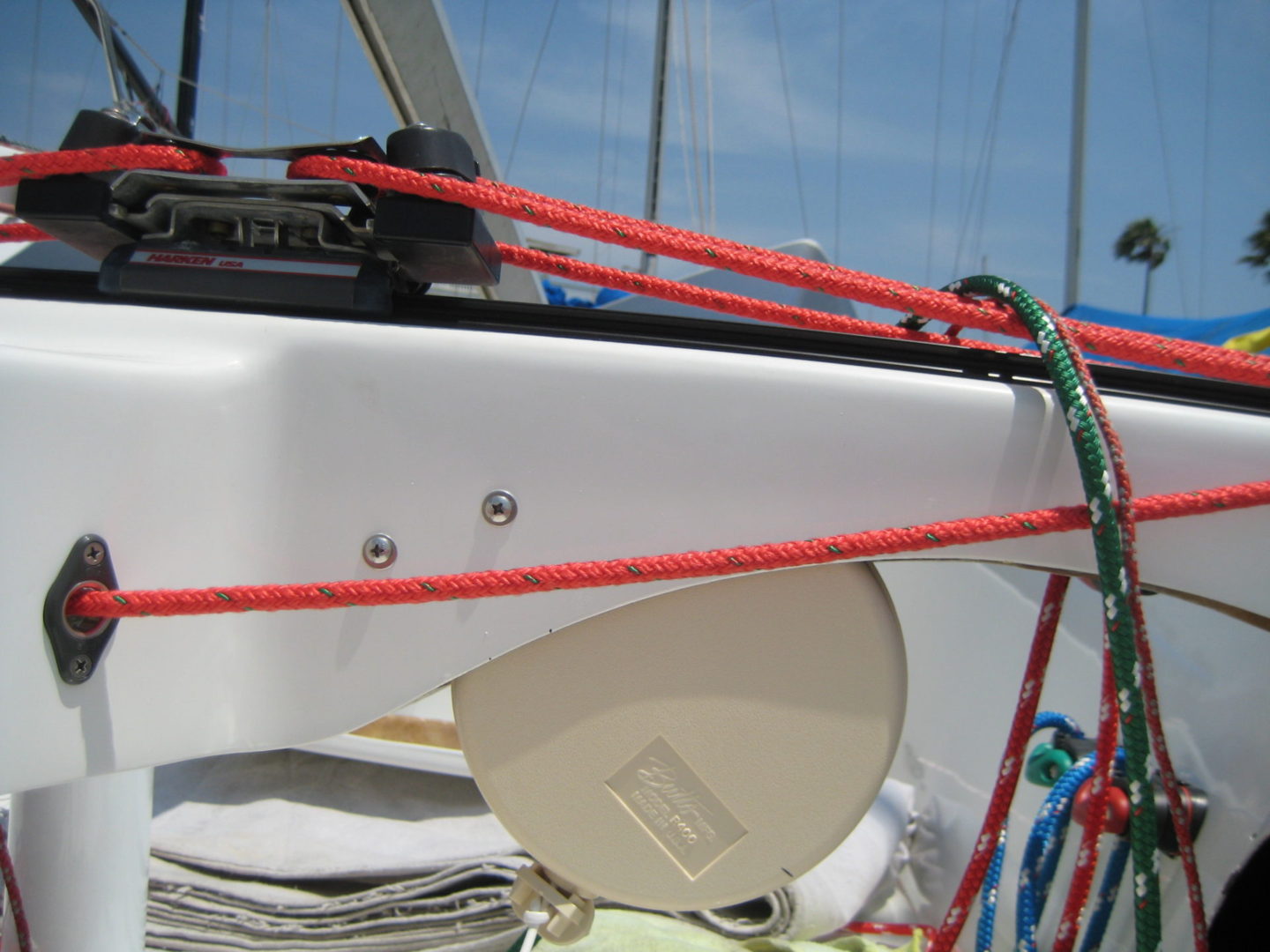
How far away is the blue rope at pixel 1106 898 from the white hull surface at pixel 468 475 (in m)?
0.45

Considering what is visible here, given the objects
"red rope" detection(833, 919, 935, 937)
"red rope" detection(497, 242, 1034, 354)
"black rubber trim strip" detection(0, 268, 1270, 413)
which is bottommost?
"red rope" detection(833, 919, 935, 937)

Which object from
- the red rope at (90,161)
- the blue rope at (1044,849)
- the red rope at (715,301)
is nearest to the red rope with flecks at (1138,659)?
the red rope at (715,301)

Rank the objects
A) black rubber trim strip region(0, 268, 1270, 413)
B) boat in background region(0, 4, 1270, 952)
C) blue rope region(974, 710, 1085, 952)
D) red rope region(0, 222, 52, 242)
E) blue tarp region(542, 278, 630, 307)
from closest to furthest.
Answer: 1. boat in background region(0, 4, 1270, 952)
2. black rubber trim strip region(0, 268, 1270, 413)
3. red rope region(0, 222, 52, 242)
4. blue rope region(974, 710, 1085, 952)
5. blue tarp region(542, 278, 630, 307)

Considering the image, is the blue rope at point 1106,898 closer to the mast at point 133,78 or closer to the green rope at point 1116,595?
the green rope at point 1116,595

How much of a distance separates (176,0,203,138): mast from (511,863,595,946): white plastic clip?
7.28ft

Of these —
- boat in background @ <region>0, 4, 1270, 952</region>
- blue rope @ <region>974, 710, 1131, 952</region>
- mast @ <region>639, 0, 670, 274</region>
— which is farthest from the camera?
mast @ <region>639, 0, 670, 274</region>

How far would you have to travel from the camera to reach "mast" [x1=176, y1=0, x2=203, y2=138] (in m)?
2.34

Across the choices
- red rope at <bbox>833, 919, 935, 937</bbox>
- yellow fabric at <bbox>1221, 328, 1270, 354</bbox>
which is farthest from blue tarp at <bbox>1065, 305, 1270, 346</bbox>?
red rope at <bbox>833, 919, 935, 937</bbox>

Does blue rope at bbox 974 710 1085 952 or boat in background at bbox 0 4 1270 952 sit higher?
boat in background at bbox 0 4 1270 952

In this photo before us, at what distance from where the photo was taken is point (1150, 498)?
2.34 ft

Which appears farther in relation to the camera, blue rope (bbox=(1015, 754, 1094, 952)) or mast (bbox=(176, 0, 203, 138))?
mast (bbox=(176, 0, 203, 138))

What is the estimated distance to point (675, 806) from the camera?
76 centimetres

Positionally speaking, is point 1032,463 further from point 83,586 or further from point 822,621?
point 83,586

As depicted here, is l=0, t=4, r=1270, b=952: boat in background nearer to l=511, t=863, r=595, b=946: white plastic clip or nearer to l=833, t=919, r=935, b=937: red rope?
l=511, t=863, r=595, b=946: white plastic clip
